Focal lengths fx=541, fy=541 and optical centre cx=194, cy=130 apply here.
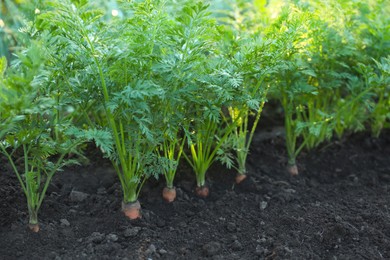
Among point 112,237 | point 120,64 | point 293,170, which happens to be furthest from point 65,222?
point 293,170

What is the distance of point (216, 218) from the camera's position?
2.84m

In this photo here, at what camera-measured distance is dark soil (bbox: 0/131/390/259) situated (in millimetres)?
2549

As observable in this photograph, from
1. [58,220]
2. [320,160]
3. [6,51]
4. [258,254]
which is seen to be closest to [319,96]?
[320,160]

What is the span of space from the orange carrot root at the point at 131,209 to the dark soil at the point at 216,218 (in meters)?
0.03

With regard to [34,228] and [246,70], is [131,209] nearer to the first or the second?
[34,228]

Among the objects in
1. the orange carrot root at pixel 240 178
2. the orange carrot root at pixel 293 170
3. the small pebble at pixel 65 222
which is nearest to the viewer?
the small pebble at pixel 65 222

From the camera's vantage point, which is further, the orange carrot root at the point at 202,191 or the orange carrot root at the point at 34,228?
the orange carrot root at the point at 202,191

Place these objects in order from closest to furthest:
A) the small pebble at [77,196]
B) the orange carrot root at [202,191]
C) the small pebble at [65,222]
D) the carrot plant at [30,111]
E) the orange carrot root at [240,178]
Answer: the carrot plant at [30,111] → the small pebble at [65,222] → the small pebble at [77,196] → the orange carrot root at [202,191] → the orange carrot root at [240,178]

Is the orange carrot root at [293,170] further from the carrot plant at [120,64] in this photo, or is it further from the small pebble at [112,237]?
the small pebble at [112,237]

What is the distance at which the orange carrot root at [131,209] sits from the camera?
2.73 meters

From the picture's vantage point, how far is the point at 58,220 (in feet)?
8.93

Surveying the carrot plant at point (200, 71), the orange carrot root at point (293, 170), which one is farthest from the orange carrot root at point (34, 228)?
the orange carrot root at point (293, 170)

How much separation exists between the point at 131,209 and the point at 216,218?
45 cm

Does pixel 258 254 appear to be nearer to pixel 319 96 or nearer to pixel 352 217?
pixel 352 217
